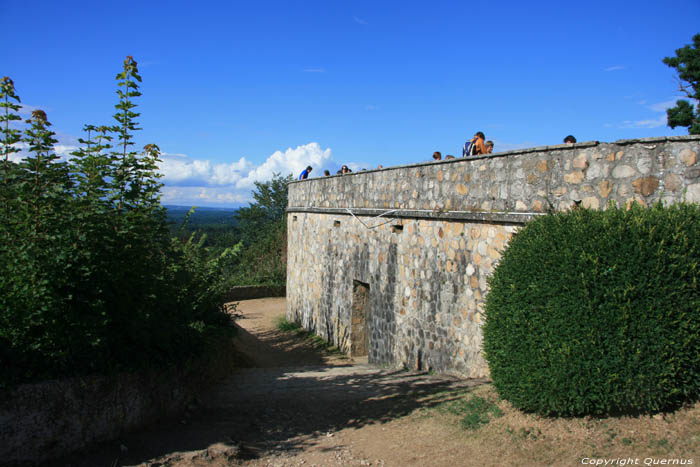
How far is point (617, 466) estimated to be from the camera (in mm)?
3482

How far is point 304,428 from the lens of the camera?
5203mm

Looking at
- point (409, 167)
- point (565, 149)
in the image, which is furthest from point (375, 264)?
point (565, 149)

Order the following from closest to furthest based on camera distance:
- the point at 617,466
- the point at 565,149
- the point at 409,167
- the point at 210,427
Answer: the point at 617,466 < the point at 210,427 < the point at 565,149 < the point at 409,167

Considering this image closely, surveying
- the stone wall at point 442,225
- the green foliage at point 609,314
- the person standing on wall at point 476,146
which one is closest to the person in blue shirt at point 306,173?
the stone wall at point 442,225

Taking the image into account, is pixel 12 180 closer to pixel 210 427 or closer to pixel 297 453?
pixel 210 427

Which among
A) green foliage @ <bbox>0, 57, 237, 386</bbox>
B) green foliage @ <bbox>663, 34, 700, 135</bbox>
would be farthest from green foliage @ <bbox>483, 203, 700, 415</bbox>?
green foliage @ <bbox>663, 34, 700, 135</bbox>

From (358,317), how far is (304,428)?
238 inches

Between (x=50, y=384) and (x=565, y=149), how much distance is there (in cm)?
563

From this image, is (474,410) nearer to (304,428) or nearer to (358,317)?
(304,428)

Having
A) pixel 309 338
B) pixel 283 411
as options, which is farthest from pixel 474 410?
pixel 309 338

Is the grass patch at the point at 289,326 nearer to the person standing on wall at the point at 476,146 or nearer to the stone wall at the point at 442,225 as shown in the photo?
the stone wall at the point at 442,225

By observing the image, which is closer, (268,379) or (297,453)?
(297,453)

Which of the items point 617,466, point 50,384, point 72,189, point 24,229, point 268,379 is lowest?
point 268,379

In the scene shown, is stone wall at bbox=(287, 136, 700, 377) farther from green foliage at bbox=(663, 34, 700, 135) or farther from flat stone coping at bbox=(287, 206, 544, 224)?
green foliage at bbox=(663, 34, 700, 135)
